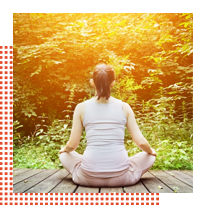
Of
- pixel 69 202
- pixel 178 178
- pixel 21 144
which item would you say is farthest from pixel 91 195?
pixel 21 144

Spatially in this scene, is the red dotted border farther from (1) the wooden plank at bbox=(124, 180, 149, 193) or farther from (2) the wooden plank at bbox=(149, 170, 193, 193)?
(2) the wooden plank at bbox=(149, 170, 193, 193)

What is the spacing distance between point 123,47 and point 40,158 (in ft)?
8.77

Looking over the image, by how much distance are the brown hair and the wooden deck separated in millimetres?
827

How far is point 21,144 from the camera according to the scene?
4488 millimetres

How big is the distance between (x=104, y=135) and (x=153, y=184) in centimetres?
69

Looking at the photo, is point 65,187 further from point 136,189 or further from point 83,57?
point 83,57

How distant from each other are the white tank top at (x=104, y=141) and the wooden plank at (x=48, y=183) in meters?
0.38

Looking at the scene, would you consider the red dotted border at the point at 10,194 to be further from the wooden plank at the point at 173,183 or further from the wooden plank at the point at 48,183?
the wooden plank at the point at 173,183

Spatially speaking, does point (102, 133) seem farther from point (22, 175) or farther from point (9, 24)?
point (9, 24)

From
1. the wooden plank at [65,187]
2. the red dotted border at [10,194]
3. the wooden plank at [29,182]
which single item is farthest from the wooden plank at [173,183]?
the wooden plank at [29,182]

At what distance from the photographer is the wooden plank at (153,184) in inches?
86.3

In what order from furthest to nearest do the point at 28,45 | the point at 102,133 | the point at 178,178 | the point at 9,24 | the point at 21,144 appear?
the point at 28,45
the point at 21,144
the point at 9,24
the point at 178,178
the point at 102,133

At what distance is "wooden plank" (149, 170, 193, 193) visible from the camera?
2.22m

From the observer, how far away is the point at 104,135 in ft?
7.11
